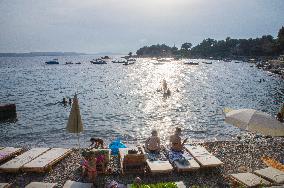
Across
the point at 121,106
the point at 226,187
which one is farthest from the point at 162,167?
the point at 121,106

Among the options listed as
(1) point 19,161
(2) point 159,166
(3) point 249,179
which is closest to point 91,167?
(2) point 159,166

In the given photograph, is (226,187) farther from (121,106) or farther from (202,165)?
(121,106)

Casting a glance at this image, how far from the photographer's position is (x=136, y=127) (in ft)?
103

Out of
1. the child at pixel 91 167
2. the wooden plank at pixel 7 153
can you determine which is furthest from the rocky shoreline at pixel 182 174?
the wooden plank at pixel 7 153

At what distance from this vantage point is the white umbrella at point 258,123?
1397 cm

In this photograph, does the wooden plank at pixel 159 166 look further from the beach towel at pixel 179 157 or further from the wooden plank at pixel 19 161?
→ the wooden plank at pixel 19 161

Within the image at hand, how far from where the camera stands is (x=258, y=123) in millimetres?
14156

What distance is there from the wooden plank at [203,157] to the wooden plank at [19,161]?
769 centimetres

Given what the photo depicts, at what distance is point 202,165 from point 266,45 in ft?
652

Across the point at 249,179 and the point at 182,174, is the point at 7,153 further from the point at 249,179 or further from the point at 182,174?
the point at 249,179

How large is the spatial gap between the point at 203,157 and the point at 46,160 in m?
7.60

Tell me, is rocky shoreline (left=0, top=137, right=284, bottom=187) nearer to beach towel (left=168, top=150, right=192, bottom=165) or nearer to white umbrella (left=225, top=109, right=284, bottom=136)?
beach towel (left=168, top=150, right=192, bottom=165)

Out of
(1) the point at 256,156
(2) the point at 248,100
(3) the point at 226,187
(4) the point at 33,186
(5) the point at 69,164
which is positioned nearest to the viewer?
(4) the point at 33,186

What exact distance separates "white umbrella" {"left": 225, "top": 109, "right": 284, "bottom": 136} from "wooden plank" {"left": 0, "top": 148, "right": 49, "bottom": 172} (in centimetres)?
998
